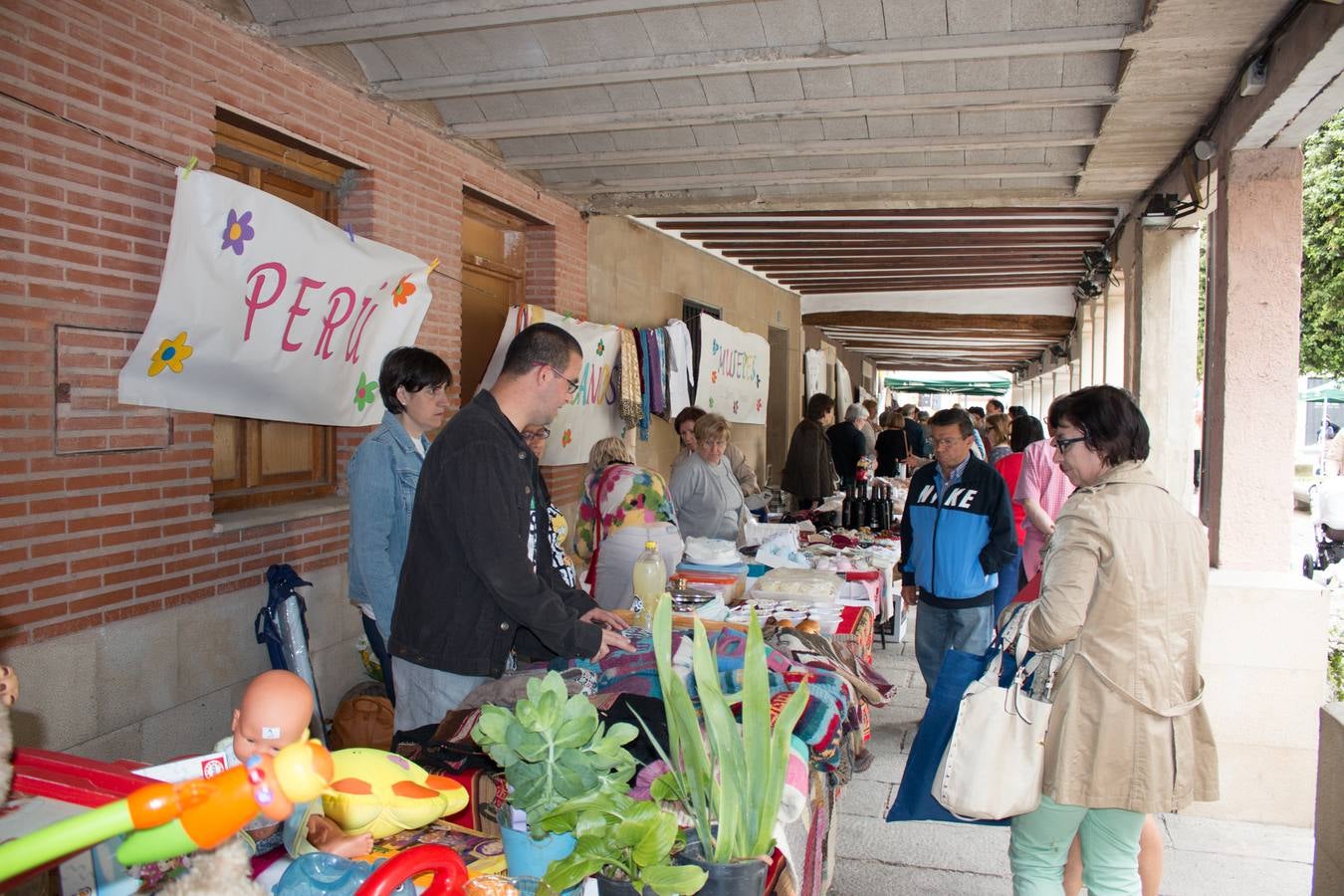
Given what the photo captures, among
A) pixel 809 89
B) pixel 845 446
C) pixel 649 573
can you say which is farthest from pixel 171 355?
pixel 845 446

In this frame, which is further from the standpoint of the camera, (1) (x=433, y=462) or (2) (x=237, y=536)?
A: (2) (x=237, y=536)

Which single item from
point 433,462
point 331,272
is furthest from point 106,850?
point 331,272

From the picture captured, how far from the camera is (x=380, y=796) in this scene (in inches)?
53.7

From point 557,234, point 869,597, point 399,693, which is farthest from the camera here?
point 557,234

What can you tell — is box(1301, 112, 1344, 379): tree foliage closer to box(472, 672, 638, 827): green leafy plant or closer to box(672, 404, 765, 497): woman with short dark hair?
box(672, 404, 765, 497): woman with short dark hair

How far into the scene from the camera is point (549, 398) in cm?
257

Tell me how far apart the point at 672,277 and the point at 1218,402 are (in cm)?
571

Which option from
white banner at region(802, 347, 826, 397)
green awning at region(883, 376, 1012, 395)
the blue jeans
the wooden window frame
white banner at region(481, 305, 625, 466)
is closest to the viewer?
the wooden window frame

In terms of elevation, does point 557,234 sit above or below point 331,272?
above

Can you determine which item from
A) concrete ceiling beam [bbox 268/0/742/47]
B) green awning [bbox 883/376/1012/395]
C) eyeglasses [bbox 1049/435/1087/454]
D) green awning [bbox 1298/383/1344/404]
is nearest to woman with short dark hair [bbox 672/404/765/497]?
concrete ceiling beam [bbox 268/0/742/47]

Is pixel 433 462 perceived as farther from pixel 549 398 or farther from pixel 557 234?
pixel 557 234

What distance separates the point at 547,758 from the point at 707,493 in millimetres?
4114

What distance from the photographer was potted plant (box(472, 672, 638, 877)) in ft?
4.61

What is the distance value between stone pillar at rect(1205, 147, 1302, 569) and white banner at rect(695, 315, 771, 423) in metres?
5.16
